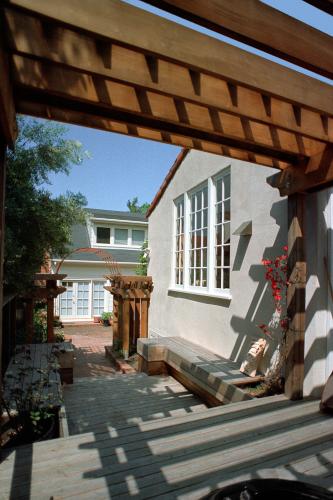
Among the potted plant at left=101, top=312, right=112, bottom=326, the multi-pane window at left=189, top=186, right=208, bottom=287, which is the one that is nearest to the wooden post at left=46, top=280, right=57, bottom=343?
the multi-pane window at left=189, top=186, right=208, bottom=287

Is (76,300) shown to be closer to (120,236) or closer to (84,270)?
(84,270)

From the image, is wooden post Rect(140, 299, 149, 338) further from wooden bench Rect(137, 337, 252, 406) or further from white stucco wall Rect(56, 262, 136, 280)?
white stucco wall Rect(56, 262, 136, 280)

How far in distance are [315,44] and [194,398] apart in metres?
4.45

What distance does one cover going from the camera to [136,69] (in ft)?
5.87

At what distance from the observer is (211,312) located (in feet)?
18.9

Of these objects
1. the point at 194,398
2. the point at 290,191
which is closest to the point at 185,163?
the point at 290,191

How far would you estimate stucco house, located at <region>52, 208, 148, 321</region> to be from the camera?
1496cm

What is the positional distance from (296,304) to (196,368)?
198cm

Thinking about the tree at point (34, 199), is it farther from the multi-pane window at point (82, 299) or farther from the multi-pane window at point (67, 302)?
the multi-pane window at point (82, 299)

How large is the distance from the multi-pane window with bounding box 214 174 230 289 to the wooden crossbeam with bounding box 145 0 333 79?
366 cm

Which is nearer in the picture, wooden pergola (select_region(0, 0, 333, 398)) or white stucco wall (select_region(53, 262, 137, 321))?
wooden pergola (select_region(0, 0, 333, 398))

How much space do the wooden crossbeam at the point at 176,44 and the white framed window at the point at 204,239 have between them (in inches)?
136

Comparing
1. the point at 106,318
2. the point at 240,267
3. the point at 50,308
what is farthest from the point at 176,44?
the point at 106,318

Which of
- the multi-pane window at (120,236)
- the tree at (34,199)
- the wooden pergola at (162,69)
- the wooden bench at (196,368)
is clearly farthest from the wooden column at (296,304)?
the multi-pane window at (120,236)
